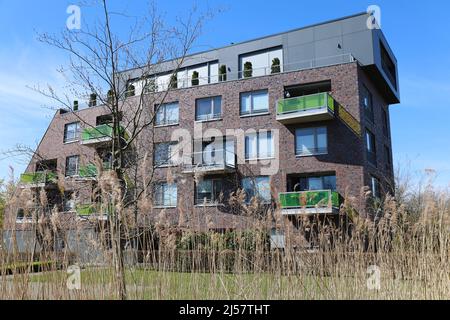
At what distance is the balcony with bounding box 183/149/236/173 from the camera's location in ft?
69.4

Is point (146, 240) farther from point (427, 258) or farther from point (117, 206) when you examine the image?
point (427, 258)

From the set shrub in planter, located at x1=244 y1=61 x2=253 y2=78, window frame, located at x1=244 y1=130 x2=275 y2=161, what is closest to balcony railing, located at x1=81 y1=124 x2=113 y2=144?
window frame, located at x1=244 y1=130 x2=275 y2=161

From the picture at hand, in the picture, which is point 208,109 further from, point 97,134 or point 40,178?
point 40,178

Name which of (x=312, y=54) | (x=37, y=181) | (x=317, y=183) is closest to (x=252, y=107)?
(x=312, y=54)

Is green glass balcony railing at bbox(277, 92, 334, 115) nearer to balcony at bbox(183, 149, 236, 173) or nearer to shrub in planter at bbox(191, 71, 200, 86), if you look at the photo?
balcony at bbox(183, 149, 236, 173)

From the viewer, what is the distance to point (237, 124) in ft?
72.8

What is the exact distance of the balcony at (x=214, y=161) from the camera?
2114cm

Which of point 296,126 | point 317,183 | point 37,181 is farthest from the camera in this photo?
point 296,126

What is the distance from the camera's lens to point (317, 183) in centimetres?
2031

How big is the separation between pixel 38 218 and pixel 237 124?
703 inches

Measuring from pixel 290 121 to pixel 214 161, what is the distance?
444cm

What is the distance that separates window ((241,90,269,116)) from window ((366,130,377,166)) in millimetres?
5500

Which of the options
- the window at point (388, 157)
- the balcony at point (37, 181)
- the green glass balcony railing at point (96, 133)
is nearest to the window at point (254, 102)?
the green glass balcony railing at point (96, 133)
